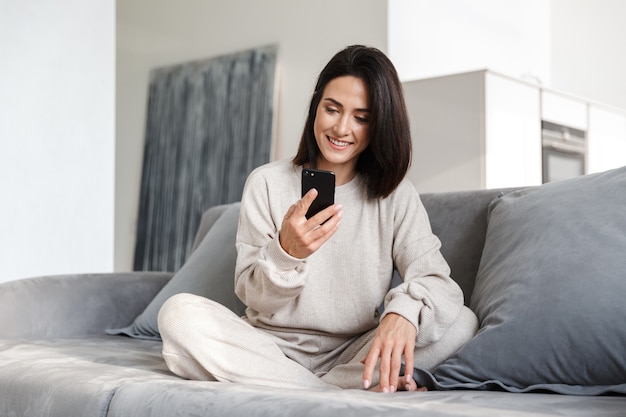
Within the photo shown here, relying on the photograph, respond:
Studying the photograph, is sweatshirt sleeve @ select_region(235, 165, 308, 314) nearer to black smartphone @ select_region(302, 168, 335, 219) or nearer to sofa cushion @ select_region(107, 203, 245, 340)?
black smartphone @ select_region(302, 168, 335, 219)

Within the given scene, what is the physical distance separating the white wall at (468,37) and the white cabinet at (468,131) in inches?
20.7

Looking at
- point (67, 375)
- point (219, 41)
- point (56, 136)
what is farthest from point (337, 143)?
point (219, 41)

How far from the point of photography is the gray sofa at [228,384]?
4.33 feet

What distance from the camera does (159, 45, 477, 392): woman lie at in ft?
5.30

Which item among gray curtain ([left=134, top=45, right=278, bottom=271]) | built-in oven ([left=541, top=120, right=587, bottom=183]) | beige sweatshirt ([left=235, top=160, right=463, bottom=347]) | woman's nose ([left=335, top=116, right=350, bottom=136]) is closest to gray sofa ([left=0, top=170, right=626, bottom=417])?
beige sweatshirt ([left=235, top=160, right=463, bottom=347])

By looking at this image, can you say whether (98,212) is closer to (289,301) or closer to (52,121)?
(52,121)

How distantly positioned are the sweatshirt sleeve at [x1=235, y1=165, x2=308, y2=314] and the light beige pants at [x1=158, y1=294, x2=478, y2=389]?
0.23 feet

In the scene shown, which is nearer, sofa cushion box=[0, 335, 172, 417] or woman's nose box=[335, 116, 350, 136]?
sofa cushion box=[0, 335, 172, 417]

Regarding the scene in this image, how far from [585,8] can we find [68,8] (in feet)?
12.3

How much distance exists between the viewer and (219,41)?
5.71 metres

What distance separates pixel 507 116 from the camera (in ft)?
14.0

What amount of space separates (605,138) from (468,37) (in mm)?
1009

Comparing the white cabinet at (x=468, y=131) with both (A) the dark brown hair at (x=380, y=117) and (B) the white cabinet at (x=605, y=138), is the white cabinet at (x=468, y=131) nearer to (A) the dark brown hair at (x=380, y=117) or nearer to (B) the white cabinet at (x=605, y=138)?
(B) the white cabinet at (x=605, y=138)

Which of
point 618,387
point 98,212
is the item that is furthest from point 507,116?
point 618,387
